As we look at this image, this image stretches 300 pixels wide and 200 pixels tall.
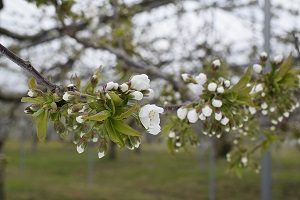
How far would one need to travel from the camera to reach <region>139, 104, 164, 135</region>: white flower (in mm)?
1444

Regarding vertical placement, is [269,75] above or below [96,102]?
above

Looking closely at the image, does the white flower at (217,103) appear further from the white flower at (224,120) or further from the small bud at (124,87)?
the small bud at (124,87)

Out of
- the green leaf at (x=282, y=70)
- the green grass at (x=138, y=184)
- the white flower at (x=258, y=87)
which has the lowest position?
the green grass at (x=138, y=184)

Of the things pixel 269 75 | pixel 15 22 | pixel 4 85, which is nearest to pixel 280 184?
pixel 4 85

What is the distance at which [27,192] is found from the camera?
12.5m

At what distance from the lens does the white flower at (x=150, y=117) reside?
4.74ft

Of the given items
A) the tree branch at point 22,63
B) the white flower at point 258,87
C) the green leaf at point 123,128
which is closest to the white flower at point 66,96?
the tree branch at point 22,63

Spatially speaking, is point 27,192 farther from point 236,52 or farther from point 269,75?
point 269,75

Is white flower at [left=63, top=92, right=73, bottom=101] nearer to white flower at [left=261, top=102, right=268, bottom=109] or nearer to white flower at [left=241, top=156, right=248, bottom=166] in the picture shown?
white flower at [left=261, top=102, right=268, bottom=109]

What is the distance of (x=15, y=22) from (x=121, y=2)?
2.18 metres

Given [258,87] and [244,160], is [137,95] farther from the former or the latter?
[244,160]

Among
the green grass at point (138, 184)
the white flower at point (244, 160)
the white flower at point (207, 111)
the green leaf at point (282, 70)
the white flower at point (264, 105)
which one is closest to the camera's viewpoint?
the white flower at point (207, 111)

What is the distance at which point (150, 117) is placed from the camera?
1.46 m

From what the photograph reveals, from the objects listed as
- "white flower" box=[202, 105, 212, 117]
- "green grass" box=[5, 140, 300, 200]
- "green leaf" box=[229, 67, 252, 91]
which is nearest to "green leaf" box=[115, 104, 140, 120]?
"white flower" box=[202, 105, 212, 117]
